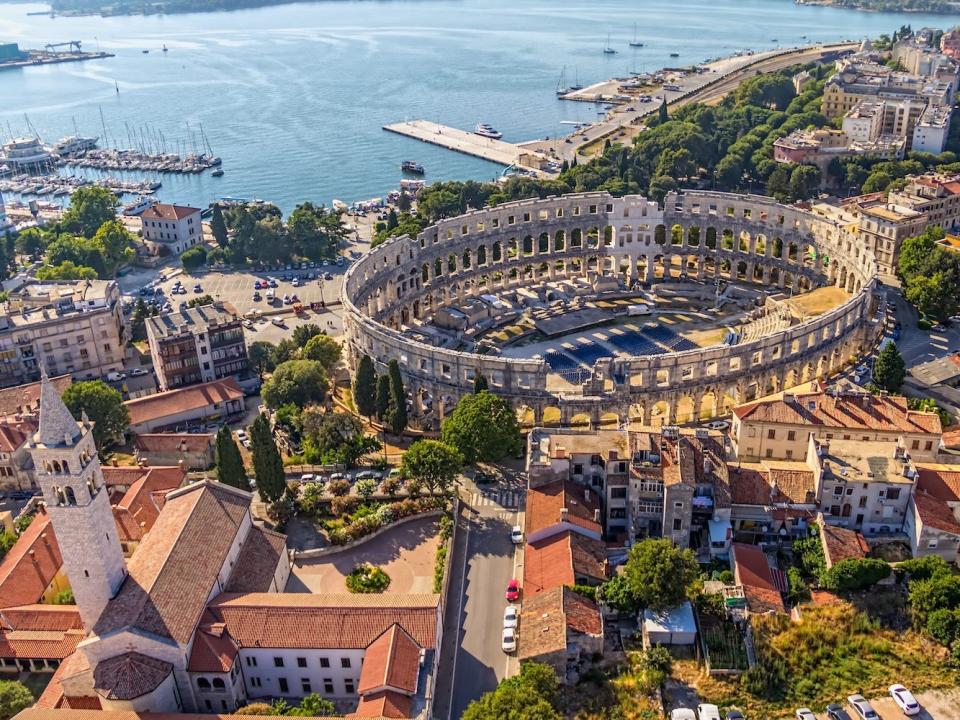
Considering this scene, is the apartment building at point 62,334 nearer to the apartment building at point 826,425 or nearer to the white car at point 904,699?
the apartment building at point 826,425

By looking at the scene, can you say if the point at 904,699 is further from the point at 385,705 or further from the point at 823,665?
the point at 385,705

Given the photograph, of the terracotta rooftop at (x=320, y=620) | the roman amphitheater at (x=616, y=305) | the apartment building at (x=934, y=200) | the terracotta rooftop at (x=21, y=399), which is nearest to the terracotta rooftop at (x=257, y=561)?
the terracotta rooftop at (x=320, y=620)

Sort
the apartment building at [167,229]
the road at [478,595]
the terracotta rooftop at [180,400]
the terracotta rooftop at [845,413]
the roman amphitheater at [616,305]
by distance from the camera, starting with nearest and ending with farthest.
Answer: the road at [478,595] → the terracotta rooftop at [845,413] → the roman amphitheater at [616,305] → the terracotta rooftop at [180,400] → the apartment building at [167,229]

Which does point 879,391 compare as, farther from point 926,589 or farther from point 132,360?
point 132,360

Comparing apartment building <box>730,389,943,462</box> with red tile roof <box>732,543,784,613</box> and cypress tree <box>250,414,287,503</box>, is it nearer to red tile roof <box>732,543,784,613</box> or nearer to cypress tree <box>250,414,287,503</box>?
red tile roof <box>732,543,784,613</box>

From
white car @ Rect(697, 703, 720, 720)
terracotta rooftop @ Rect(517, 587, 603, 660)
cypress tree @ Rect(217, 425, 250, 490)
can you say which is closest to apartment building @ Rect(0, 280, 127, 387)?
cypress tree @ Rect(217, 425, 250, 490)

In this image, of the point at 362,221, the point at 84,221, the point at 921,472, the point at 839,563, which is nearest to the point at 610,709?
the point at 839,563
